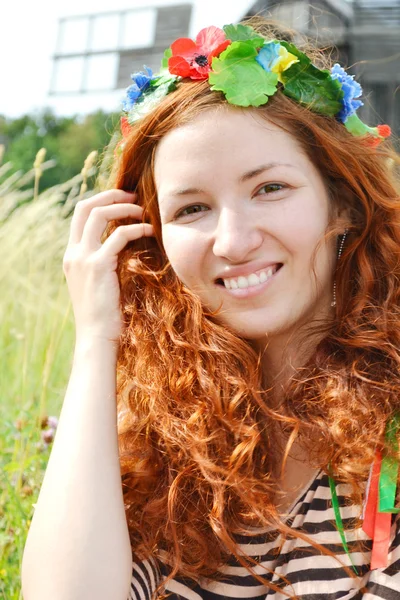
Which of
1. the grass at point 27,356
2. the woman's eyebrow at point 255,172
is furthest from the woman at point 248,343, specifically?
the grass at point 27,356

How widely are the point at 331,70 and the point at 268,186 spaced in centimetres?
41

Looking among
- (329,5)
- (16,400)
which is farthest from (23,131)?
(16,400)

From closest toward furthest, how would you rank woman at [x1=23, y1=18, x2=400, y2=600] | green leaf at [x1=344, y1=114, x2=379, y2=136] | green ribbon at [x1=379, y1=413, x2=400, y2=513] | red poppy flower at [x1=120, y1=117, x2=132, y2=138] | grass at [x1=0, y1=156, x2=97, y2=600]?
1. green ribbon at [x1=379, y1=413, x2=400, y2=513]
2. woman at [x1=23, y1=18, x2=400, y2=600]
3. green leaf at [x1=344, y1=114, x2=379, y2=136]
4. red poppy flower at [x1=120, y1=117, x2=132, y2=138]
5. grass at [x1=0, y1=156, x2=97, y2=600]

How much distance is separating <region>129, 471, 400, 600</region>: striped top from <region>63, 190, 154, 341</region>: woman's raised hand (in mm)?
564

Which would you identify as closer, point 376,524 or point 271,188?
point 376,524

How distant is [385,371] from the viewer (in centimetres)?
156

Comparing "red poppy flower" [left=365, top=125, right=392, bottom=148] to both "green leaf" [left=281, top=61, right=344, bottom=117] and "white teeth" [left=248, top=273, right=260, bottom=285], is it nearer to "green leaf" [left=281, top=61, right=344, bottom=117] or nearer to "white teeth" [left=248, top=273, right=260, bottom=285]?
"green leaf" [left=281, top=61, right=344, bottom=117]

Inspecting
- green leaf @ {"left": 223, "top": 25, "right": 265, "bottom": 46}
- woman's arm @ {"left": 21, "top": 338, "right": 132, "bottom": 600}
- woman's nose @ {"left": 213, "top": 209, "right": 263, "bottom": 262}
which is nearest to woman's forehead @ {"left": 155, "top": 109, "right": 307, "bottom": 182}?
woman's nose @ {"left": 213, "top": 209, "right": 263, "bottom": 262}

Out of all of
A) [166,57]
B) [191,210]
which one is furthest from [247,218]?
[166,57]

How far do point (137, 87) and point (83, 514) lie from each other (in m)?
1.03

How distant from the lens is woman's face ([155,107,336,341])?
5.00ft

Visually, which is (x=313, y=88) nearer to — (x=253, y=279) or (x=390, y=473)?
(x=253, y=279)

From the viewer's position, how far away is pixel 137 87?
1.82 metres

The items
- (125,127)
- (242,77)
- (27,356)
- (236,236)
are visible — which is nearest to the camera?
(236,236)
